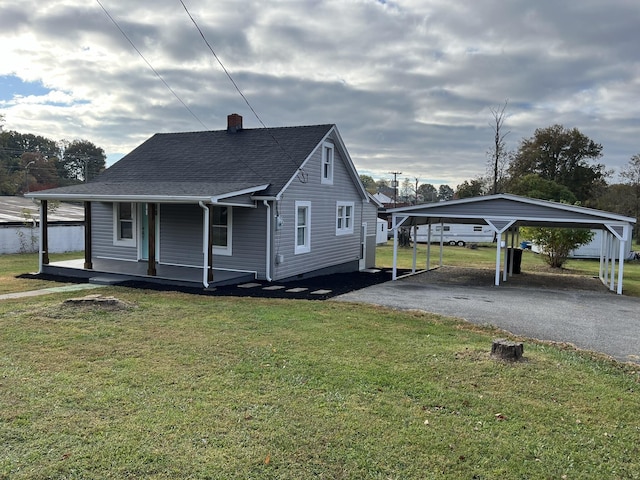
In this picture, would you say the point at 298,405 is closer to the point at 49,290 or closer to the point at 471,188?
the point at 49,290

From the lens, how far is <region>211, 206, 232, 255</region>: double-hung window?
1373 cm

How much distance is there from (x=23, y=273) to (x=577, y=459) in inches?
580

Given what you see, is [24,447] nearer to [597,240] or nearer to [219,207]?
[219,207]

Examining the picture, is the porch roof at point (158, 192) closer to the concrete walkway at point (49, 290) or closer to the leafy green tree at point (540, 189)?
the concrete walkway at point (49, 290)

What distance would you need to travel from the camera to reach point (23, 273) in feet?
45.2

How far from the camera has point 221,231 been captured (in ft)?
45.5

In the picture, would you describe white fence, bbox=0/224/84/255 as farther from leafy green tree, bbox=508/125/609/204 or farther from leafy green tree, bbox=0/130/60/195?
leafy green tree, bbox=508/125/609/204

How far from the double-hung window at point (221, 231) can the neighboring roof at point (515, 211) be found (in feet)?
16.9

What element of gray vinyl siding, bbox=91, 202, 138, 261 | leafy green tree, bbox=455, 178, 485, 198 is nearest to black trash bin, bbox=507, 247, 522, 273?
gray vinyl siding, bbox=91, 202, 138, 261

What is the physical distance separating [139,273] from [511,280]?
12.0 metres

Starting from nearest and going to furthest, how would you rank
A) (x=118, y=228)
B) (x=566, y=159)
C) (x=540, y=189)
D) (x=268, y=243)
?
(x=268, y=243)
(x=118, y=228)
(x=540, y=189)
(x=566, y=159)

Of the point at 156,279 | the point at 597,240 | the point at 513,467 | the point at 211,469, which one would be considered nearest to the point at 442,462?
the point at 513,467

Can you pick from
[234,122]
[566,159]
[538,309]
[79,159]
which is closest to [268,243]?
[234,122]

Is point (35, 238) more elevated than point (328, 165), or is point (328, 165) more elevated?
point (328, 165)
